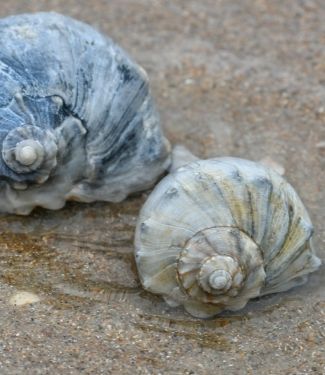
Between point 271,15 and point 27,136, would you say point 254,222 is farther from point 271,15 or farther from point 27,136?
point 271,15

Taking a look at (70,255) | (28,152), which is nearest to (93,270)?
(70,255)

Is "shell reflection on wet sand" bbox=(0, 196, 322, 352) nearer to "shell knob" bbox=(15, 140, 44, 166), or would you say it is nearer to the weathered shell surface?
the weathered shell surface

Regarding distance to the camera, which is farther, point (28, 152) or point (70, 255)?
point (70, 255)

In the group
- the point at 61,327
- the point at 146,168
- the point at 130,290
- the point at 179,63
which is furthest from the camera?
the point at 179,63

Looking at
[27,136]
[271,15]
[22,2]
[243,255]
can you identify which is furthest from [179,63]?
[243,255]

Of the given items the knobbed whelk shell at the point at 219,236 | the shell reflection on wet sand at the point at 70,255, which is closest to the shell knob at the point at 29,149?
the shell reflection on wet sand at the point at 70,255

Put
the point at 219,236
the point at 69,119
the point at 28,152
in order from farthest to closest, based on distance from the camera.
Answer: the point at 69,119 → the point at 28,152 → the point at 219,236

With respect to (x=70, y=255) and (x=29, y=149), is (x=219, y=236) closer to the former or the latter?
(x=70, y=255)
